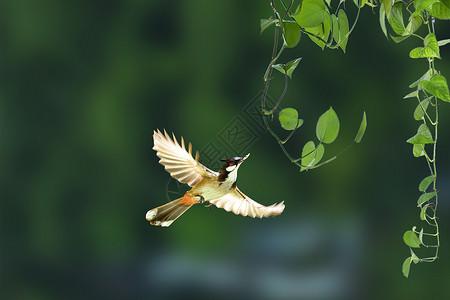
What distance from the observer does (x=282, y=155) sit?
976mm

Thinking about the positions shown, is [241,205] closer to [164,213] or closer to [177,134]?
[164,213]

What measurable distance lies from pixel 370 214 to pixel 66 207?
2.16 feet

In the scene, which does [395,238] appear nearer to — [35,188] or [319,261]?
[319,261]

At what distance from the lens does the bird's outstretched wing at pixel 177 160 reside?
338mm

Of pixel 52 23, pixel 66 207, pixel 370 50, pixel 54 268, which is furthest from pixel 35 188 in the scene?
pixel 370 50

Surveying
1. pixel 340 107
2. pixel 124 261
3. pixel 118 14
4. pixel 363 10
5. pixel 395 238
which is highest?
pixel 118 14

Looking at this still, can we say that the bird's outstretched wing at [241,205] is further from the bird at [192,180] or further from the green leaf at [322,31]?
the green leaf at [322,31]

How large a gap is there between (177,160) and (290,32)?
0.12 m

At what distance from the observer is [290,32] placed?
29 centimetres

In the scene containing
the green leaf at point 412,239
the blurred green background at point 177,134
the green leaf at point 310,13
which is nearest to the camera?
the green leaf at point 310,13

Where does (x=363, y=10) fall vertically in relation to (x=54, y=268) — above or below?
above

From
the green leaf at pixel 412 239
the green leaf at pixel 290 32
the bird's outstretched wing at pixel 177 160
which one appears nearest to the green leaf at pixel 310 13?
the green leaf at pixel 290 32

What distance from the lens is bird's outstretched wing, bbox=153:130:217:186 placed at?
1.11ft

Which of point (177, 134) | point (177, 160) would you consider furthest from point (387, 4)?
point (177, 134)
